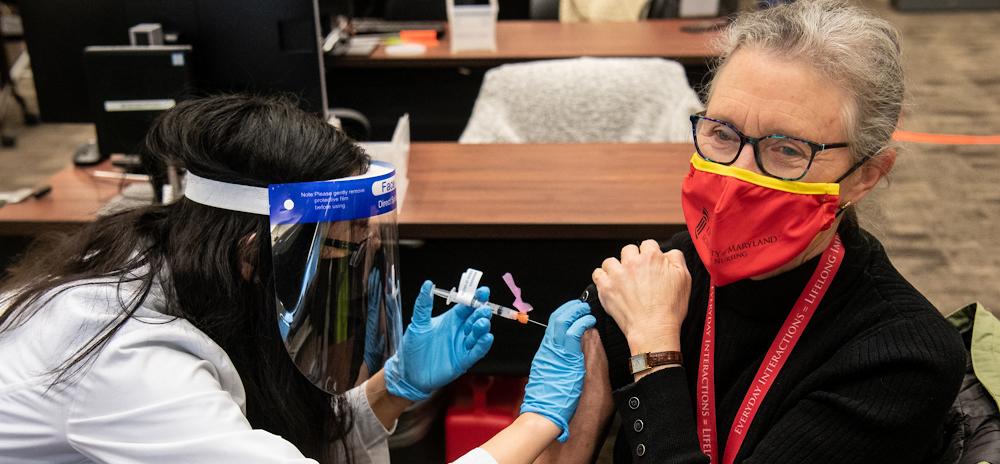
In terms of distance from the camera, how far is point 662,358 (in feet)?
4.25

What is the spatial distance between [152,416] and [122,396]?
0.17ft

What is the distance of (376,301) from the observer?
1.48 m

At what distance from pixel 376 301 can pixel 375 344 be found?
10 centimetres

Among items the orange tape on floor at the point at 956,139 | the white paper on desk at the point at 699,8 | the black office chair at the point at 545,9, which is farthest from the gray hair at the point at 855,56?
the orange tape on floor at the point at 956,139

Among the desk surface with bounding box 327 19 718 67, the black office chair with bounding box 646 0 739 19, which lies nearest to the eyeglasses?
the desk surface with bounding box 327 19 718 67

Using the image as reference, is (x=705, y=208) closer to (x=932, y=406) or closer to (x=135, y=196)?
(x=932, y=406)

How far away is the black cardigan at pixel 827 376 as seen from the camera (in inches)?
46.1

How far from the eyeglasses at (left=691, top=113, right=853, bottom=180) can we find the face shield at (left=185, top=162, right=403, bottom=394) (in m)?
0.50

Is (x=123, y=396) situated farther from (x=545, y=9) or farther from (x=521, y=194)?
(x=545, y=9)

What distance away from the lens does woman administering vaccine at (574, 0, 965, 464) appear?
118cm

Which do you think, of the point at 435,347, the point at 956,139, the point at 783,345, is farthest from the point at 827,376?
the point at 956,139

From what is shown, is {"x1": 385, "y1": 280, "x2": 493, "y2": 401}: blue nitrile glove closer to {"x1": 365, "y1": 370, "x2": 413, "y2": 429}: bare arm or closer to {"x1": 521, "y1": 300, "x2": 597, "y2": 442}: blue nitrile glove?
{"x1": 365, "y1": 370, "x2": 413, "y2": 429}: bare arm

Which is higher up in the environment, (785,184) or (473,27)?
(785,184)

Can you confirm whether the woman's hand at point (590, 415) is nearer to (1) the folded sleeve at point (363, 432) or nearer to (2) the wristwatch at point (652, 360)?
(2) the wristwatch at point (652, 360)
